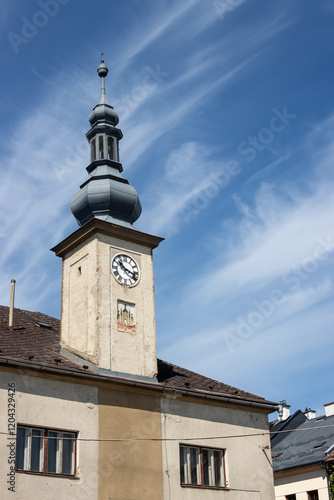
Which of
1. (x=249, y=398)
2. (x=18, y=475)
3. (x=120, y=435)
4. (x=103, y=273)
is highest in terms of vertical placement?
(x=103, y=273)

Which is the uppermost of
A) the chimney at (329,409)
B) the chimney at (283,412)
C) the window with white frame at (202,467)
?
the chimney at (283,412)

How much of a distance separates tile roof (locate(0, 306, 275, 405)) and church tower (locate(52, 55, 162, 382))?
2.20ft

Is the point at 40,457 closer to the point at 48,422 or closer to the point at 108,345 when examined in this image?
the point at 48,422

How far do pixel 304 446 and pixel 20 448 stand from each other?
61.2 feet

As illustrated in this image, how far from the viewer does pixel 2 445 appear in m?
17.1

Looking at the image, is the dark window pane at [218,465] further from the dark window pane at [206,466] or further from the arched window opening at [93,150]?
the arched window opening at [93,150]

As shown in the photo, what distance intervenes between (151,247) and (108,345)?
4.17 meters

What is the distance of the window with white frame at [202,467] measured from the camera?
20484 millimetres

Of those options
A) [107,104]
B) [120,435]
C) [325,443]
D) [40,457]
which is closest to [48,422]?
[40,457]

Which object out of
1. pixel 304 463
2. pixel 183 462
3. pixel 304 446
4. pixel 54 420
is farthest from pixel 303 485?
pixel 54 420

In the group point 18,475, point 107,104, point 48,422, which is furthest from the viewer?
point 107,104

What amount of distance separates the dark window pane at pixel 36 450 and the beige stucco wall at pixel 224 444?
3.93 metres

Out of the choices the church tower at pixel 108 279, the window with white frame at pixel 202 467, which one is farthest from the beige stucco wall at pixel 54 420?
the window with white frame at pixel 202 467

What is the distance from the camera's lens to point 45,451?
17.9 meters
